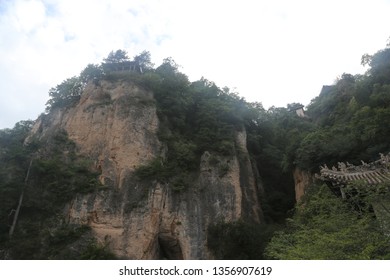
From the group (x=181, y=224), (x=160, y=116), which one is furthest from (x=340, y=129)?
(x=160, y=116)

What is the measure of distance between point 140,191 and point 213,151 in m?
6.02

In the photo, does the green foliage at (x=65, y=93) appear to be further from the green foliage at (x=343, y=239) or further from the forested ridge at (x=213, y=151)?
the green foliage at (x=343, y=239)

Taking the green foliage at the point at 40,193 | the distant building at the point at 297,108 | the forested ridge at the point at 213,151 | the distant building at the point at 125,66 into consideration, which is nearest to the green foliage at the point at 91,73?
the forested ridge at the point at 213,151

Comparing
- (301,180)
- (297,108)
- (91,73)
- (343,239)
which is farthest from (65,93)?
(343,239)

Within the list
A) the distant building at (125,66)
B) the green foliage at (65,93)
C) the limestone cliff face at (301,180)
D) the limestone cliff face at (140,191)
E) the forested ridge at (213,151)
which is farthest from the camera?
the distant building at (125,66)

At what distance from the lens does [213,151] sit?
26500 millimetres

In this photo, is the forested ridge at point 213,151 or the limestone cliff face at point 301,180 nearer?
the forested ridge at point 213,151

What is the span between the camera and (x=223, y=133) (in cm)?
2773

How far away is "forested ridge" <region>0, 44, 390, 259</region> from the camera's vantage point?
1883 cm

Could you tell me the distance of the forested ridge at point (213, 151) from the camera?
18.8 meters

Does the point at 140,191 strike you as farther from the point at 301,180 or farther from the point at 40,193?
the point at 301,180

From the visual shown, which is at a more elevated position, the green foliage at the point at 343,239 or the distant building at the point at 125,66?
the distant building at the point at 125,66

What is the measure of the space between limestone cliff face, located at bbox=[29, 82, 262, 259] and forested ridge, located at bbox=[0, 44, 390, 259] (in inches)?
25.7

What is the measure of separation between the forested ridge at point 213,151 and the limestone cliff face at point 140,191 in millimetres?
654
